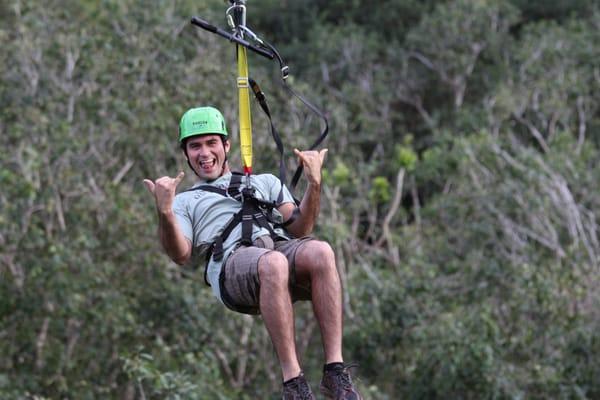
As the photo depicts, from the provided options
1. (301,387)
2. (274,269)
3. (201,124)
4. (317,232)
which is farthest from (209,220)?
(317,232)

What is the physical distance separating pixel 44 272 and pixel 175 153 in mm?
2235

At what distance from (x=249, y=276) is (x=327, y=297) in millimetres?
270

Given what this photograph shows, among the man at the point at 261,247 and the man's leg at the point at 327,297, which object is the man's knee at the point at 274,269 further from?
the man's leg at the point at 327,297

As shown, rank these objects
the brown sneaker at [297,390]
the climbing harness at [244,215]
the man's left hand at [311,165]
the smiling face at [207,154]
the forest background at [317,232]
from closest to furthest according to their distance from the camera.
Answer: the brown sneaker at [297,390] → the man's left hand at [311,165] → the climbing harness at [244,215] → the smiling face at [207,154] → the forest background at [317,232]

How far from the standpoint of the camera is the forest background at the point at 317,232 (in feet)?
31.6

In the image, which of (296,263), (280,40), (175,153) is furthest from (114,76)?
(296,263)

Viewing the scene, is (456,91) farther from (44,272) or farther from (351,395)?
(351,395)

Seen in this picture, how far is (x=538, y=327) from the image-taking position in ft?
33.2

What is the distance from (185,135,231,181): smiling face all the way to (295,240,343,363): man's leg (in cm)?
57

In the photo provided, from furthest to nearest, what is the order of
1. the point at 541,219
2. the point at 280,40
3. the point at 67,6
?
the point at 280,40 < the point at 67,6 < the point at 541,219

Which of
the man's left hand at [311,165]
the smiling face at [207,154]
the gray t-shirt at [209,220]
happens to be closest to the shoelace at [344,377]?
the gray t-shirt at [209,220]

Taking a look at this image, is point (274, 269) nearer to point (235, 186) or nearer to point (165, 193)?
point (165, 193)

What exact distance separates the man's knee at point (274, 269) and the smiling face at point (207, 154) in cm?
56

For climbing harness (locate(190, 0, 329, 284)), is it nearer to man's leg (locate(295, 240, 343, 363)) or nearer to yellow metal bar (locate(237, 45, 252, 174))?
yellow metal bar (locate(237, 45, 252, 174))
